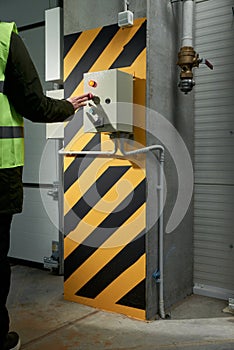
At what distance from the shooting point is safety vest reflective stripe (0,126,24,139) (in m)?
1.86

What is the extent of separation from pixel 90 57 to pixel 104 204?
0.99 m

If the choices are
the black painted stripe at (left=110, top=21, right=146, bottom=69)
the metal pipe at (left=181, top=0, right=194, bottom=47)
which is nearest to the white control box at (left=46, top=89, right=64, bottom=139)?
the black painted stripe at (left=110, top=21, right=146, bottom=69)

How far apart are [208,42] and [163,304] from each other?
6.02ft

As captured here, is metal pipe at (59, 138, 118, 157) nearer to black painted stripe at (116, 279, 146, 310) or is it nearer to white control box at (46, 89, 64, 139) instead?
white control box at (46, 89, 64, 139)

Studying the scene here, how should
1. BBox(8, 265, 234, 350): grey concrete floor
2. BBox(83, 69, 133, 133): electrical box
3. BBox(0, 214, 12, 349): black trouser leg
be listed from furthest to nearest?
BBox(83, 69, 133, 133): electrical box
BBox(8, 265, 234, 350): grey concrete floor
BBox(0, 214, 12, 349): black trouser leg

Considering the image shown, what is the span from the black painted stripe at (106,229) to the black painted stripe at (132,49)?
756 millimetres

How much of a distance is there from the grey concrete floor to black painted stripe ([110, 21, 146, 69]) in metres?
1.61

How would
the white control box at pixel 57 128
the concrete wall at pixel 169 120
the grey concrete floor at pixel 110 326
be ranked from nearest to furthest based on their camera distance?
the grey concrete floor at pixel 110 326
the concrete wall at pixel 169 120
the white control box at pixel 57 128

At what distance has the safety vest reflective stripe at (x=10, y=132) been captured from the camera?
1.86 m

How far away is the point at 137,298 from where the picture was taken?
2566 mm

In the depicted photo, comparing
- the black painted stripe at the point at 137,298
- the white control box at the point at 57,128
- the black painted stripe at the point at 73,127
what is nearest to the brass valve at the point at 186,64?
the black painted stripe at the point at 73,127

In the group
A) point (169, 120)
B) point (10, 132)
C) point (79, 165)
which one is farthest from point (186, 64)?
point (10, 132)

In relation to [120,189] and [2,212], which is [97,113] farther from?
[2,212]

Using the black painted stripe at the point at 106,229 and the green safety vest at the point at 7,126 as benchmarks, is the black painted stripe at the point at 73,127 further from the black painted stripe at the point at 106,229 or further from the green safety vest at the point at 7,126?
the green safety vest at the point at 7,126
